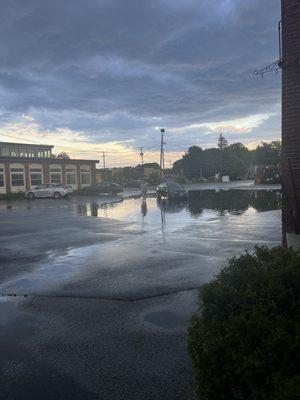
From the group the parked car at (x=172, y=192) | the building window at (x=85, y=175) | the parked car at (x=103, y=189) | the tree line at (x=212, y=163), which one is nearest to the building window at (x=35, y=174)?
the parked car at (x=103, y=189)

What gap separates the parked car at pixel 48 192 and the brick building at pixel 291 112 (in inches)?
1793

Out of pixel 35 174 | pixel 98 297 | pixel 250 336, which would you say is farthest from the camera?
pixel 35 174

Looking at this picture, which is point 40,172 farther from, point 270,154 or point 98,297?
point 270,154

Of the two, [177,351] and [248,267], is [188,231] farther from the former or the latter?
[248,267]

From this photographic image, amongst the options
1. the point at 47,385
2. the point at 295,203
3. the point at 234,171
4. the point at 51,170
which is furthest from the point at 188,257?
the point at 234,171

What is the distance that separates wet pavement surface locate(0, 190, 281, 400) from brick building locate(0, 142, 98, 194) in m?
42.3

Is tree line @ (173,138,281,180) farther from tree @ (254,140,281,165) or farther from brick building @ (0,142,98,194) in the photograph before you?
brick building @ (0,142,98,194)

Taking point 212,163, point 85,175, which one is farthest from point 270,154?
point 85,175

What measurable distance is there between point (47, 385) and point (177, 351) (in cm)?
152

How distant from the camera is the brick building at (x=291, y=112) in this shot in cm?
730

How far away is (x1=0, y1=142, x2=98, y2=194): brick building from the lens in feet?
186

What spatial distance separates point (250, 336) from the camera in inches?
115

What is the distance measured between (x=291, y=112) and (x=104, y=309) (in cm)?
430

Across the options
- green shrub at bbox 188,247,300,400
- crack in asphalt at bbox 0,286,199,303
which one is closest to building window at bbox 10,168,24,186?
crack in asphalt at bbox 0,286,199,303
